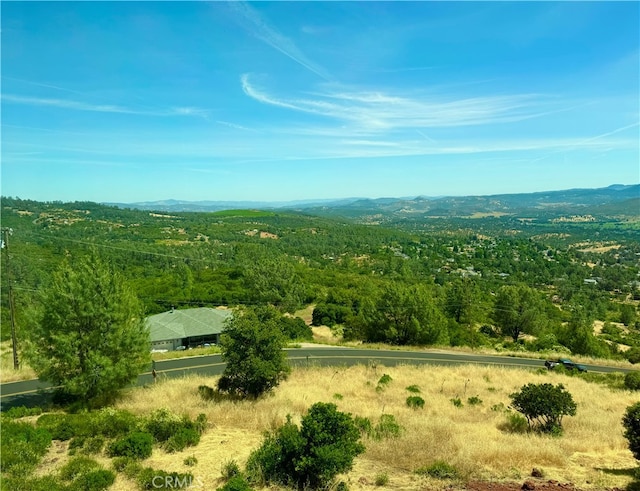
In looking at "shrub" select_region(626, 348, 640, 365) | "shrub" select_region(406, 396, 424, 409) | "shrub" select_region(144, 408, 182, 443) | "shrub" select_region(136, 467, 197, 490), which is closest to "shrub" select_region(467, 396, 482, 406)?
"shrub" select_region(406, 396, 424, 409)

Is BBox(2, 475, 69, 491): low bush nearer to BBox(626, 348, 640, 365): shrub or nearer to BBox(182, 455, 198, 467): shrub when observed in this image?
BBox(182, 455, 198, 467): shrub

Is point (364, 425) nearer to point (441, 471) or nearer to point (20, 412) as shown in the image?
point (441, 471)

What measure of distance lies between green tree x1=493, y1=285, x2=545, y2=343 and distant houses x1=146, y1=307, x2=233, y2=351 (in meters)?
44.1

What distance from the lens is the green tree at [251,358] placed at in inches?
777

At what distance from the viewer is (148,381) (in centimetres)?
2519

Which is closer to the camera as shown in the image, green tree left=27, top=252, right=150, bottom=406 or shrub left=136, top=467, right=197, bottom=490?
shrub left=136, top=467, right=197, bottom=490

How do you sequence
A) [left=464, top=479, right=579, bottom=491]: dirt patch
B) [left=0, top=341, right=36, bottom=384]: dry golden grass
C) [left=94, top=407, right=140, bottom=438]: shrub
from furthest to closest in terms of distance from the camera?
[left=0, top=341, right=36, bottom=384]: dry golden grass < [left=94, top=407, right=140, bottom=438]: shrub < [left=464, top=479, right=579, bottom=491]: dirt patch

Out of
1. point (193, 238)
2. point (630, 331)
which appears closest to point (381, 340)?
point (630, 331)

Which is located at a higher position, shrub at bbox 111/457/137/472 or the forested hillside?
shrub at bbox 111/457/137/472

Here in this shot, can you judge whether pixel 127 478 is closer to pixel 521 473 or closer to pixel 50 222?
pixel 521 473

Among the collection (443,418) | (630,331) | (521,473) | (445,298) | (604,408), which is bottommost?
(630,331)

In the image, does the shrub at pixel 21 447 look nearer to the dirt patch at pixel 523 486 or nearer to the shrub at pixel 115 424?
the shrub at pixel 115 424

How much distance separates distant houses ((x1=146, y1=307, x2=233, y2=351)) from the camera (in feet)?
138

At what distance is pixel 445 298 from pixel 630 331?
39313 millimetres
